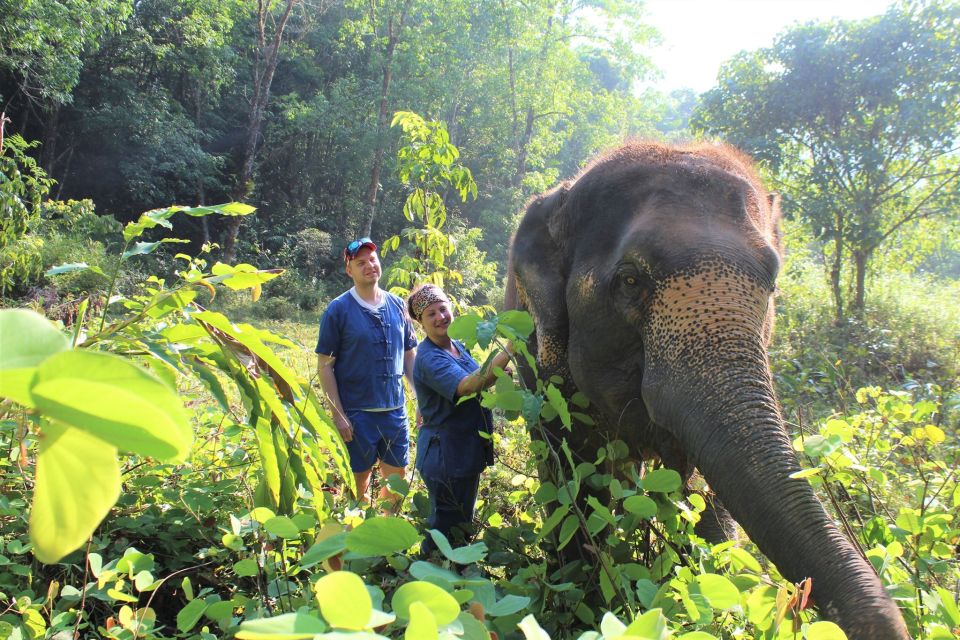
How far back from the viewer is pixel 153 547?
9.03ft

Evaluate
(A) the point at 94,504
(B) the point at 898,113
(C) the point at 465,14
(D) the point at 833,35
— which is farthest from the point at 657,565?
(C) the point at 465,14

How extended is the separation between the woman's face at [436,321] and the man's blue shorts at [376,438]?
3.14ft

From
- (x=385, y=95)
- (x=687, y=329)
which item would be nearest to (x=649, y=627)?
(x=687, y=329)

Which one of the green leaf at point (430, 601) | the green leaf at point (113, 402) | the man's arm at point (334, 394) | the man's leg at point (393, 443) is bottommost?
the man's leg at point (393, 443)

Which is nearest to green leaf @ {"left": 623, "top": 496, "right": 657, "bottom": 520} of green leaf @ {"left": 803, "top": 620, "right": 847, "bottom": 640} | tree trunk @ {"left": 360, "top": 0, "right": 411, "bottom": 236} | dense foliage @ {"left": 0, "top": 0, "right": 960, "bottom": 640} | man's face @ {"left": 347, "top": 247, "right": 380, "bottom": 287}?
dense foliage @ {"left": 0, "top": 0, "right": 960, "bottom": 640}

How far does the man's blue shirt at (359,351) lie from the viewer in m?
3.95

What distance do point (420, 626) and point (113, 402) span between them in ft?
1.04

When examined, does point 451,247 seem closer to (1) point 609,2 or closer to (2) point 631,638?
(2) point 631,638

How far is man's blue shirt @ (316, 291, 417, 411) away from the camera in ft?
12.9

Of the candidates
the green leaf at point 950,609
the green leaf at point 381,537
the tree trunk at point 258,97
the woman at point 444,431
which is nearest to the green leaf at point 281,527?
the green leaf at point 381,537

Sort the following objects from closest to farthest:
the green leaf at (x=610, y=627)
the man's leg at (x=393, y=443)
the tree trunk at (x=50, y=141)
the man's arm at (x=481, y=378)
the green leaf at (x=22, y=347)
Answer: the green leaf at (x=22, y=347) < the green leaf at (x=610, y=627) < the man's arm at (x=481, y=378) < the man's leg at (x=393, y=443) < the tree trunk at (x=50, y=141)

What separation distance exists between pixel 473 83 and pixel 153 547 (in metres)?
30.3

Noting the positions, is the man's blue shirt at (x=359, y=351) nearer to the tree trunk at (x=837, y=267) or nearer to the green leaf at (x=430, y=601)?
the green leaf at (x=430, y=601)

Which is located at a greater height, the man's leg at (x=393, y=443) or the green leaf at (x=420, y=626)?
the green leaf at (x=420, y=626)
